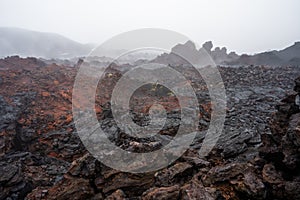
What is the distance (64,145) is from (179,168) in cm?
543

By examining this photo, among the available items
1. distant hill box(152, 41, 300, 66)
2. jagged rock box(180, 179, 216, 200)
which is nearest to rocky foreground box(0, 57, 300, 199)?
jagged rock box(180, 179, 216, 200)

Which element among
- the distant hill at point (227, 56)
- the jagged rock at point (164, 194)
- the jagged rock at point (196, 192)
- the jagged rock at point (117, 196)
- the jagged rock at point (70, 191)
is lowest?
the jagged rock at point (70, 191)

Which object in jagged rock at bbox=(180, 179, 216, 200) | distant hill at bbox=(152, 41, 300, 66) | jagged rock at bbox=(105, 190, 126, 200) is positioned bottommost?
jagged rock at bbox=(105, 190, 126, 200)

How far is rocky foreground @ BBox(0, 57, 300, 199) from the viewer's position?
458 centimetres

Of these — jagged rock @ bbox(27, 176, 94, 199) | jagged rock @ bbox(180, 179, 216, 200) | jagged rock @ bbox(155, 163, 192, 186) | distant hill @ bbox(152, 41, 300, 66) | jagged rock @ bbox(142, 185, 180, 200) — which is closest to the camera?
jagged rock @ bbox(180, 179, 216, 200)

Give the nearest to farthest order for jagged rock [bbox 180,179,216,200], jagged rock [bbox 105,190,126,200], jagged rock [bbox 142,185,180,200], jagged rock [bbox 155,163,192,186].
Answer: jagged rock [bbox 180,179,216,200] → jagged rock [bbox 142,185,180,200] → jagged rock [bbox 105,190,126,200] → jagged rock [bbox 155,163,192,186]

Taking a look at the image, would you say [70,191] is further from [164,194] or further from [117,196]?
[164,194]

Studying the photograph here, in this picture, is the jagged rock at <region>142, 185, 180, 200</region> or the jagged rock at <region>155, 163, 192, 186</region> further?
the jagged rock at <region>155, 163, 192, 186</region>

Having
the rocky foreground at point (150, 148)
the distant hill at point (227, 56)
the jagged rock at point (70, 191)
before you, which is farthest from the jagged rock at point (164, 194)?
the distant hill at point (227, 56)

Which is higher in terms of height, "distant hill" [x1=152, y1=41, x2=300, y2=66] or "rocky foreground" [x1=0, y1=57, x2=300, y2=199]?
"distant hill" [x1=152, y1=41, x2=300, y2=66]

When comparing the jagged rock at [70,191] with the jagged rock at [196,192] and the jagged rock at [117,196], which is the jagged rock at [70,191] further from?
the jagged rock at [196,192]

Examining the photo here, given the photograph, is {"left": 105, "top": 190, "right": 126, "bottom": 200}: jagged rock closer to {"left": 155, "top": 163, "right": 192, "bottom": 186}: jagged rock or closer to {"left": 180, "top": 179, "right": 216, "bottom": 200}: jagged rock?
{"left": 155, "top": 163, "right": 192, "bottom": 186}: jagged rock

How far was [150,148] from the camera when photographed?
247 inches

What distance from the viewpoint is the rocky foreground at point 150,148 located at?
Result: 4582 mm
